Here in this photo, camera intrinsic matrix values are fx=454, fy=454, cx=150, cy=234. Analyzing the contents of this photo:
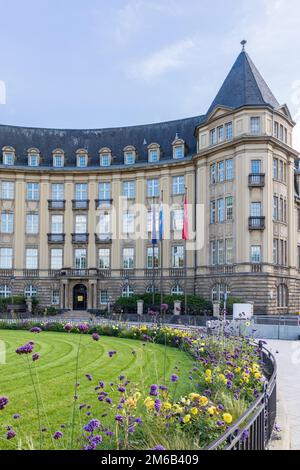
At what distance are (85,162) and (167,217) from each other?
12355 mm

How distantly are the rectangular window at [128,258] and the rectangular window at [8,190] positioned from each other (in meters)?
14.4

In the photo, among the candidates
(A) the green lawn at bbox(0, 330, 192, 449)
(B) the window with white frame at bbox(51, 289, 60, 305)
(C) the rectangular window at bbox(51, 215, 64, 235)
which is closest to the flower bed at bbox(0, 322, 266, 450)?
(A) the green lawn at bbox(0, 330, 192, 449)

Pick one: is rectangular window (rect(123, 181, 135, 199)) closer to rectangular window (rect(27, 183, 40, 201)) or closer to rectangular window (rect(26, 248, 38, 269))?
rectangular window (rect(27, 183, 40, 201))

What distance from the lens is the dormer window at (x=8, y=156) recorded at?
5253cm

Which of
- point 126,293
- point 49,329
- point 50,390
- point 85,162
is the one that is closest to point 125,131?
point 85,162

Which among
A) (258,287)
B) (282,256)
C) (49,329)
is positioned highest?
(282,256)

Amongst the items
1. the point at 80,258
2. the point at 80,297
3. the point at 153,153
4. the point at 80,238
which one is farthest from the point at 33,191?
the point at 153,153

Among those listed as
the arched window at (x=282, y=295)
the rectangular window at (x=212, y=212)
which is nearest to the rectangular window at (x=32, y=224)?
the rectangular window at (x=212, y=212)

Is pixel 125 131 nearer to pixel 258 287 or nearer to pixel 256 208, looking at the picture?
pixel 256 208

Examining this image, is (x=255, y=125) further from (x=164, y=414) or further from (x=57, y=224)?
(x=164, y=414)

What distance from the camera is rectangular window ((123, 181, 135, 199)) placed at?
51.1 m

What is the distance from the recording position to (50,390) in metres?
11.3

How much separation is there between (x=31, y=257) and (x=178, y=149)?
67.4 feet

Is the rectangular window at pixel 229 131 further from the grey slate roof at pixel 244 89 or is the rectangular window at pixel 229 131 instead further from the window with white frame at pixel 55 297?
the window with white frame at pixel 55 297
